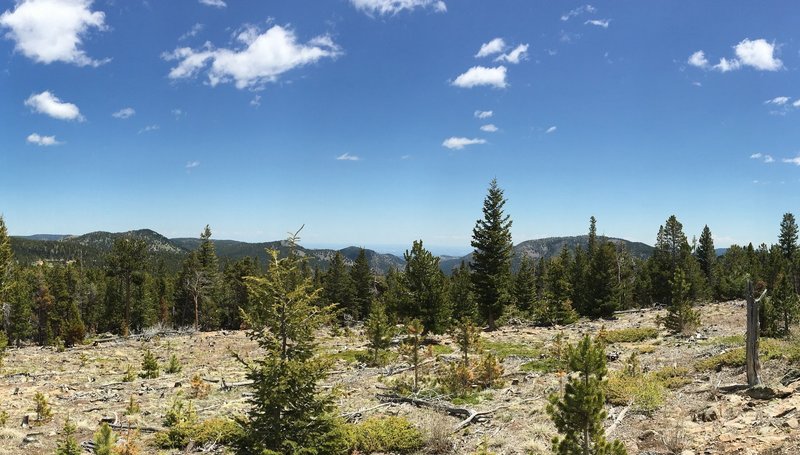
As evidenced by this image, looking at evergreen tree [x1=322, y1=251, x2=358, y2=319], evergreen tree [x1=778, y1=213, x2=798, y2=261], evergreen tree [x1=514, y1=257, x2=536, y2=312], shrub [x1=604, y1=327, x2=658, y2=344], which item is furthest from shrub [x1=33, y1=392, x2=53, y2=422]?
evergreen tree [x1=778, y1=213, x2=798, y2=261]

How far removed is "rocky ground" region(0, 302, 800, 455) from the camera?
10.8 meters

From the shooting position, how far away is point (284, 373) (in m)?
9.65

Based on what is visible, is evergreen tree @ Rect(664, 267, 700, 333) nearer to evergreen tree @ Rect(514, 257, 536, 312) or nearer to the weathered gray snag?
the weathered gray snag

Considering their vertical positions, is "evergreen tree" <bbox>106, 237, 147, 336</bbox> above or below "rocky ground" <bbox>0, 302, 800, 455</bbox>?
above

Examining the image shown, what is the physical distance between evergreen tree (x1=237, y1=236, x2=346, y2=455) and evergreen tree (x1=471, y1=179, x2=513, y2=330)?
31.1 metres

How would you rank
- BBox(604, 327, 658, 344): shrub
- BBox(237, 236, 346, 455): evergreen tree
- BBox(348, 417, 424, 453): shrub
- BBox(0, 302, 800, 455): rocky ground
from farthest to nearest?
BBox(604, 327, 658, 344): shrub → BBox(348, 417, 424, 453): shrub → BBox(0, 302, 800, 455): rocky ground → BBox(237, 236, 346, 455): evergreen tree

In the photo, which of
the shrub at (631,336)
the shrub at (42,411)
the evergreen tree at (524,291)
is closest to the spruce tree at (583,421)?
the shrub at (42,411)

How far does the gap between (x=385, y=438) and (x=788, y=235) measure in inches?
3688

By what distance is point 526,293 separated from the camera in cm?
6619

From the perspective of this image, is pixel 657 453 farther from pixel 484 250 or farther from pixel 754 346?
pixel 484 250

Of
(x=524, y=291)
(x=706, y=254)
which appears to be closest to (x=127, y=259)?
(x=524, y=291)

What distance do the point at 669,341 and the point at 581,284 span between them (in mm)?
27181

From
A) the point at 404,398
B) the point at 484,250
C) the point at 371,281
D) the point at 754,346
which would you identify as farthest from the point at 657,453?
the point at 371,281

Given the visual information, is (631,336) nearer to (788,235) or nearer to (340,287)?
(340,287)
